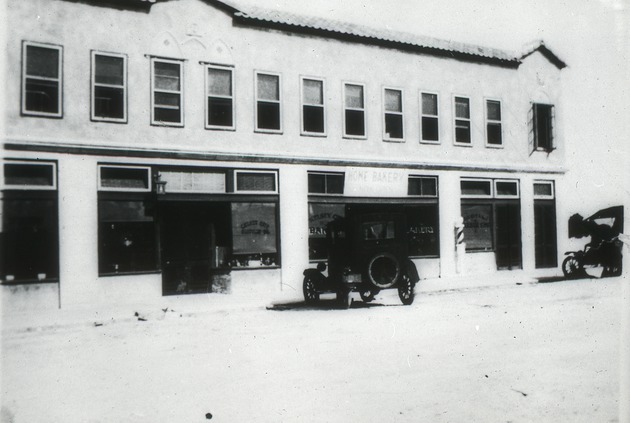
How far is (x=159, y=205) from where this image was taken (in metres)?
4.47

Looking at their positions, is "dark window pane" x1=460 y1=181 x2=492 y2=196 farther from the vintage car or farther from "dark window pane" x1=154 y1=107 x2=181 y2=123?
"dark window pane" x1=154 y1=107 x2=181 y2=123

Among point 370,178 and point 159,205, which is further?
point 370,178

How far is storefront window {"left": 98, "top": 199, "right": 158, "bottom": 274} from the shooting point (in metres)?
3.92

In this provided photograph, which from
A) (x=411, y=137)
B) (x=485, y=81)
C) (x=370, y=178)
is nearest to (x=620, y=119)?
(x=485, y=81)

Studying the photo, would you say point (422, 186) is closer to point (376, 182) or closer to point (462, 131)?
point (376, 182)

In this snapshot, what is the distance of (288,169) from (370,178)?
0.85 meters

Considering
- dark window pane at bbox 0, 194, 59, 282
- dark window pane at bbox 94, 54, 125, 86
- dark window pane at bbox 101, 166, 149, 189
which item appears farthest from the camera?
dark window pane at bbox 101, 166, 149, 189

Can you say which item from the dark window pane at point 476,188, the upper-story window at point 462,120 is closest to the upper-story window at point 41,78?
the upper-story window at point 462,120

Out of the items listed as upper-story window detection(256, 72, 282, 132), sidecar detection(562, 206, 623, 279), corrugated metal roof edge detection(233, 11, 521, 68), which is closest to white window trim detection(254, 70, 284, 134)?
upper-story window detection(256, 72, 282, 132)

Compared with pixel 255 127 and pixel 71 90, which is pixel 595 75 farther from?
pixel 71 90

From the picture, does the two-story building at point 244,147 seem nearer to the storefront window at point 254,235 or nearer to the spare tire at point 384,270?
the storefront window at point 254,235

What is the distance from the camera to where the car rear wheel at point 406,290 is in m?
6.12

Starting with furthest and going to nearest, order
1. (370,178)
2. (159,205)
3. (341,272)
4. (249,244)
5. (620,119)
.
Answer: (341,272) < (620,119) < (370,178) < (249,244) < (159,205)

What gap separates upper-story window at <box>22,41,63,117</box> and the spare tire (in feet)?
12.4
